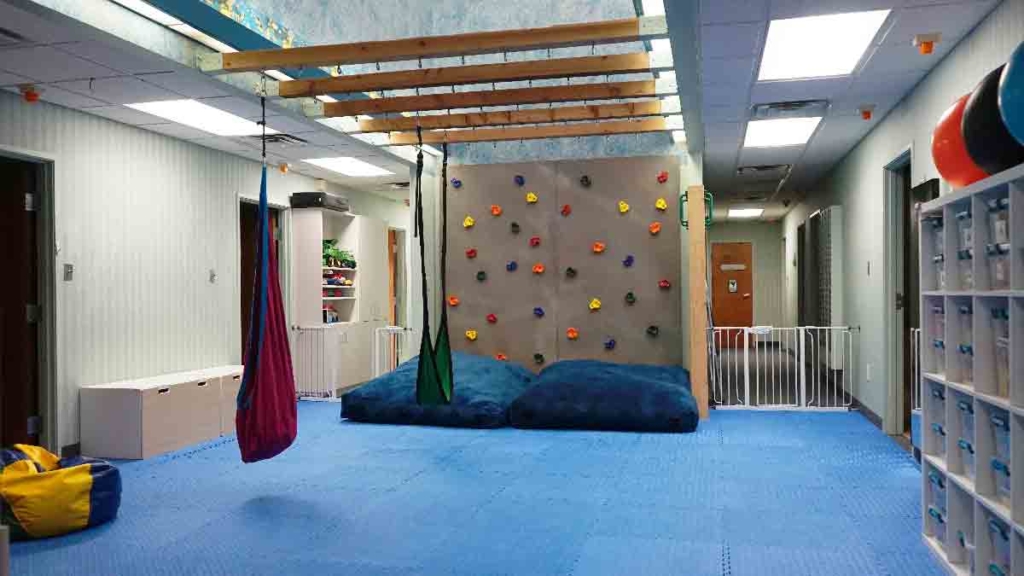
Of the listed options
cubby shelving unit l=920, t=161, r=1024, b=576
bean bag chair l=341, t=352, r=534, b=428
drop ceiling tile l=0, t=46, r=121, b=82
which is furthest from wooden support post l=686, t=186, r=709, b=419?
drop ceiling tile l=0, t=46, r=121, b=82

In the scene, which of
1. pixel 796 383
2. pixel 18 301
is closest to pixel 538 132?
pixel 796 383

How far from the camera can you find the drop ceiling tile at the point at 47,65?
457 centimetres

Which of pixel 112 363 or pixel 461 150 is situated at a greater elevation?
pixel 461 150

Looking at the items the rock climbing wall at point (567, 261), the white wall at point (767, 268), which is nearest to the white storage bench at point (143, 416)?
the rock climbing wall at point (567, 261)

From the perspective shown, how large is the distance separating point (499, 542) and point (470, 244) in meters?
5.36

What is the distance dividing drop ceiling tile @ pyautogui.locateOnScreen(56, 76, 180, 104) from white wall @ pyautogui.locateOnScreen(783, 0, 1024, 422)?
4.97 meters

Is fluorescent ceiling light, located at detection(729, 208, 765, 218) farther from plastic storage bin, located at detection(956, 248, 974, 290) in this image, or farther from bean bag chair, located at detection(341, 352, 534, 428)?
plastic storage bin, located at detection(956, 248, 974, 290)

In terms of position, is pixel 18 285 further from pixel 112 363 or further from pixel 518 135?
pixel 518 135

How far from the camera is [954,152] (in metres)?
3.41

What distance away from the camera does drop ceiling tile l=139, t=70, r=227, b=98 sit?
16.9 feet

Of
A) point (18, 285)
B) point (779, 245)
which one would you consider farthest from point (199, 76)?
point (779, 245)

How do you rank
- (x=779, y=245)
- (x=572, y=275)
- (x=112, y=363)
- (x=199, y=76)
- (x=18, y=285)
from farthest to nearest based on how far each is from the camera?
(x=779, y=245)
(x=572, y=275)
(x=112, y=363)
(x=18, y=285)
(x=199, y=76)

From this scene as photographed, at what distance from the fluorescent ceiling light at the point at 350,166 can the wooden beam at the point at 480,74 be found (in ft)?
8.67

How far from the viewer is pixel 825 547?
3762 millimetres
